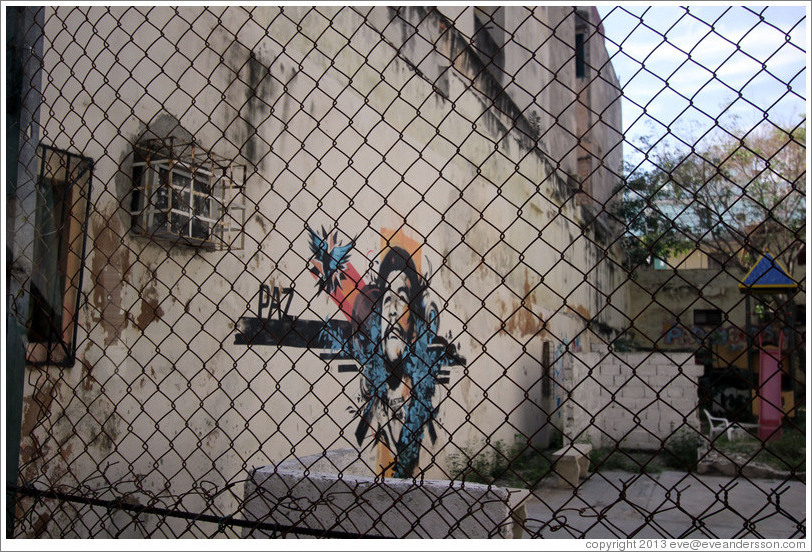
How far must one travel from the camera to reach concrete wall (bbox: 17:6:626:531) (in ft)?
9.30

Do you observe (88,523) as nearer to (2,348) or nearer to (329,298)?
(2,348)

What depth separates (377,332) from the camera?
5.78 m

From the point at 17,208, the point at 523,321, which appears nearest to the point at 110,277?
the point at 17,208

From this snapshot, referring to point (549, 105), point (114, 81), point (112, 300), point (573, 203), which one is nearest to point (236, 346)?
point (112, 300)

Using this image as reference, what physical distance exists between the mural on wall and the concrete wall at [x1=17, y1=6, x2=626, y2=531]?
0.05 m

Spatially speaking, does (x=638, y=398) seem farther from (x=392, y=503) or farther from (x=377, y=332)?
(x=392, y=503)

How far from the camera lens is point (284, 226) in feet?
14.8

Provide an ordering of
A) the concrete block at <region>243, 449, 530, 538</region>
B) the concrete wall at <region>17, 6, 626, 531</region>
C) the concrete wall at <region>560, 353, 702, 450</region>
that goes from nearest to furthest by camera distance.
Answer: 1. the concrete block at <region>243, 449, 530, 538</region>
2. the concrete wall at <region>17, 6, 626, 531</region>
3. the concrete wall at <region>560, 353, 702, 450</region>

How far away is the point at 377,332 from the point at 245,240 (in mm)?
1929

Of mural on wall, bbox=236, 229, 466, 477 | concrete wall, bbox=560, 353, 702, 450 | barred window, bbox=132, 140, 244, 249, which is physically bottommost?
concrete wall, bbox=560, 353, 702, 450

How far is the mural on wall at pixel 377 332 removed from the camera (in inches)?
174

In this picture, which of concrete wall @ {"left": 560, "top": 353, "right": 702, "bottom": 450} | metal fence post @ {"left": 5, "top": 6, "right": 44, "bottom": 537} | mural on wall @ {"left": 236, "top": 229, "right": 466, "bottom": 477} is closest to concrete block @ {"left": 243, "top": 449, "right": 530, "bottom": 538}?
metal fence post @ {"left": 5, "top": 6, "right": 44, "bottom": 537}

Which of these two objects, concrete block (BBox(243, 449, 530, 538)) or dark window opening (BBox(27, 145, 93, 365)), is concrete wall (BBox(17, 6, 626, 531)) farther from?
concrete block (BBox(243, 449, 530, 538))

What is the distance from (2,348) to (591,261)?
42.3 ft
